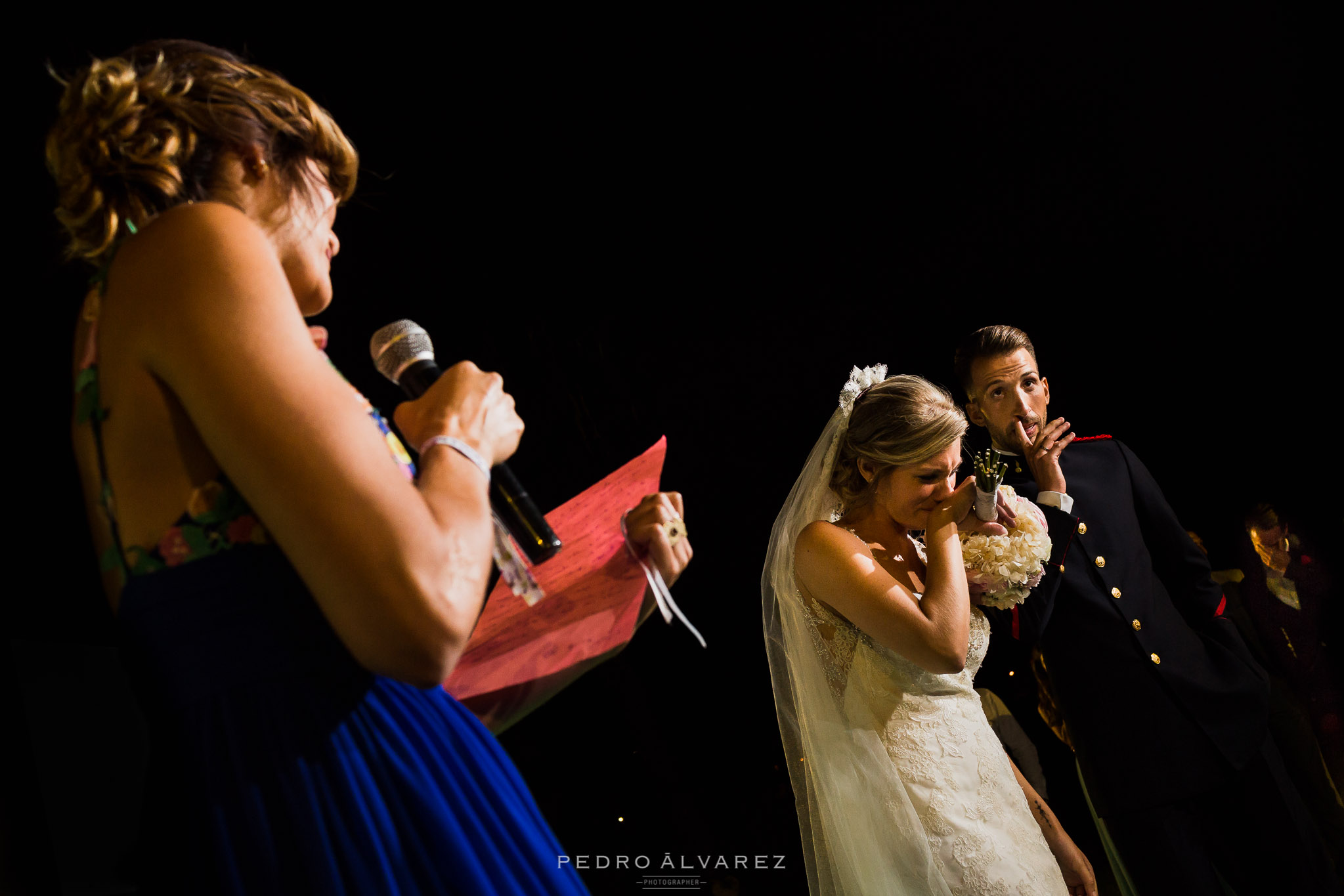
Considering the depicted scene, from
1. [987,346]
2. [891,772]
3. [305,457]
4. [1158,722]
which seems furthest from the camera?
[987,346]

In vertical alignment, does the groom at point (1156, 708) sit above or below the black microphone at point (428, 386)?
below

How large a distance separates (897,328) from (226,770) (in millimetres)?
2809

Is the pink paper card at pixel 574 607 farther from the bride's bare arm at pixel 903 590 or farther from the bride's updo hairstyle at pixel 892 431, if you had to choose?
the bride's updo hairstyle at pixel 892 431

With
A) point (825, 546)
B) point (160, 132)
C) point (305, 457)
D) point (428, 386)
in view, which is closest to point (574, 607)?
point (428, 386)

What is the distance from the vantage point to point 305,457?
0.56 meters

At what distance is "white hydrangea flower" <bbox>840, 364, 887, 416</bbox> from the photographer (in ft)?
8.17

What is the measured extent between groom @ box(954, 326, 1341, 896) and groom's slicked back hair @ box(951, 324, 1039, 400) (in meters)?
0.33

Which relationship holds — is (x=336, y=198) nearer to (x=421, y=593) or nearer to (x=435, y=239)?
(x=421, y=593)

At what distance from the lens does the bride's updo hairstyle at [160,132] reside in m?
0.76

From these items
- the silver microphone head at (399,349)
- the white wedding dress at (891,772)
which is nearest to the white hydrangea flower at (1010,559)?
the white wedding dress at (891,772)

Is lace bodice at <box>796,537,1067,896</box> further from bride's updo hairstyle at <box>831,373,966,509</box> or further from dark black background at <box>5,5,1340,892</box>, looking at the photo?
dark black background at <box>5,5,1340,892</box>

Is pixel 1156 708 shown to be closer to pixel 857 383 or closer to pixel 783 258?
pixel 857 383

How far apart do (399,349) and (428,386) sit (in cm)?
7

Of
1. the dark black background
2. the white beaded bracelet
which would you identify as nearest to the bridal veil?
the dark black background
